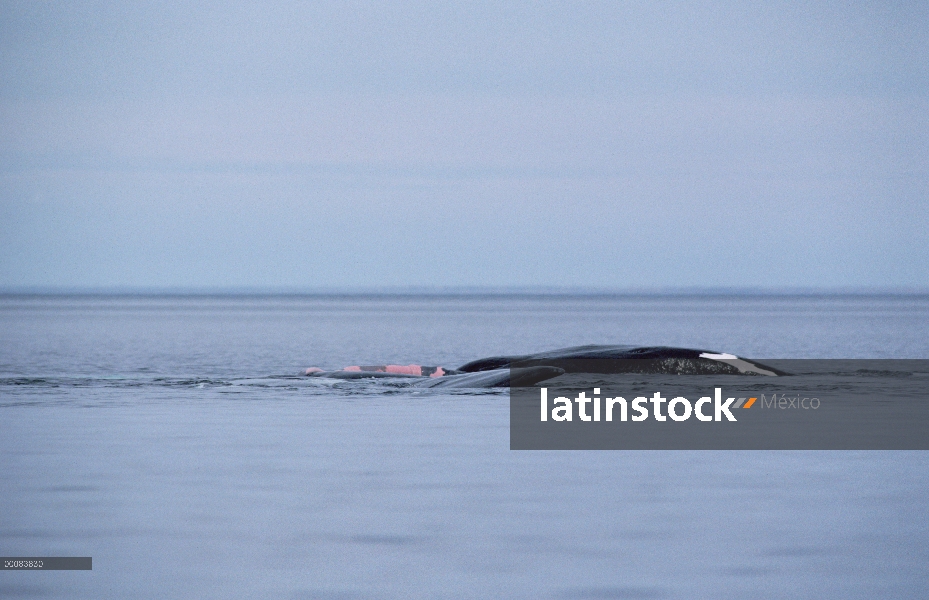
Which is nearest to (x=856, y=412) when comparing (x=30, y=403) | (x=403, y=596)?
(x=403, y=596)

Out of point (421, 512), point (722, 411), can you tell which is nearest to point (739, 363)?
point (722, 411)

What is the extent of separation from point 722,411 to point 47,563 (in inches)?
436

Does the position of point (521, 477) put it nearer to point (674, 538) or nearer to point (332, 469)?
point (332, 469)

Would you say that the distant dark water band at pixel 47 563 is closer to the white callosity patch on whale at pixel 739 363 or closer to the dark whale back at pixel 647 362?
the dark whale back at pixel 647 362

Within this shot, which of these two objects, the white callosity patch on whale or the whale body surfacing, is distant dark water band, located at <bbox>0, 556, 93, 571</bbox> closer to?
the whale body surfacing

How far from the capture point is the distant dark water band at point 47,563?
6488 millimetres

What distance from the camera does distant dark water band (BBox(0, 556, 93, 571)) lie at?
255 inches

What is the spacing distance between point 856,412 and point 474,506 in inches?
354

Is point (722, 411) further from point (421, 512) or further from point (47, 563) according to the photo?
point (47, 563)

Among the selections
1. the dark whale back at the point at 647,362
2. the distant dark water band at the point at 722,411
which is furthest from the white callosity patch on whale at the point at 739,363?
the distant dark water band at the point at 722,411

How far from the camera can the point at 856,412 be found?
49.7 feet

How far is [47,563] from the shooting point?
21.5 feet

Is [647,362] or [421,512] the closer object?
[421,512]

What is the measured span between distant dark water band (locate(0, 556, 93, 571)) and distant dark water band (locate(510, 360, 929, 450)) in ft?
19.1
